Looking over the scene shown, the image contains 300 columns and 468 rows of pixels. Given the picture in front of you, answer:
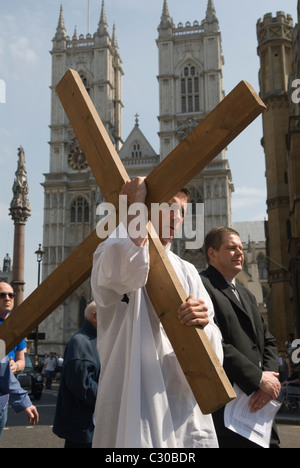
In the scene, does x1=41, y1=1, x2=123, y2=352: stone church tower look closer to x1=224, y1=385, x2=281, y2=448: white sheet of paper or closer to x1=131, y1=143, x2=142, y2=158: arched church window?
x1=131, y1=143, x2=142, y2=158: arched church window

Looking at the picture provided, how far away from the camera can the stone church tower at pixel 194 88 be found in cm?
4378

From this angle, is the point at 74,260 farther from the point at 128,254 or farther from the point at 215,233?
the point at 215,233

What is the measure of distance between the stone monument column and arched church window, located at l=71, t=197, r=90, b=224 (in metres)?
19.3

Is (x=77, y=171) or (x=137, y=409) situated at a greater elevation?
(x=77, y=171)

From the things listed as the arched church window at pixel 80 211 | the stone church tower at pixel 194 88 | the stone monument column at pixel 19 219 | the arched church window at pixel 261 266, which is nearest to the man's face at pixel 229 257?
the stone monument column at pixel 19 219

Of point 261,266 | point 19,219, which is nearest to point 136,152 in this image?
point 261,266

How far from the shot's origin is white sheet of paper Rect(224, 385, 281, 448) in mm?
2289

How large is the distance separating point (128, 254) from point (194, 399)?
0.56 meters

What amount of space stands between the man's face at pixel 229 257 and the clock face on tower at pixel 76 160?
147 ft

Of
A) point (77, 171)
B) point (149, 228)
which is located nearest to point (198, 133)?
point (149, 228)

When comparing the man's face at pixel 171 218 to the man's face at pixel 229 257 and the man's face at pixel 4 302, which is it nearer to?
the man's face at pixel 229 257

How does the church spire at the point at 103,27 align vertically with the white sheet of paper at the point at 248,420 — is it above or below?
above

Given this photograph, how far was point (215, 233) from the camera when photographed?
2838 millimetres

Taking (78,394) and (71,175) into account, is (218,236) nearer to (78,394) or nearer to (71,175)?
(78,394)
